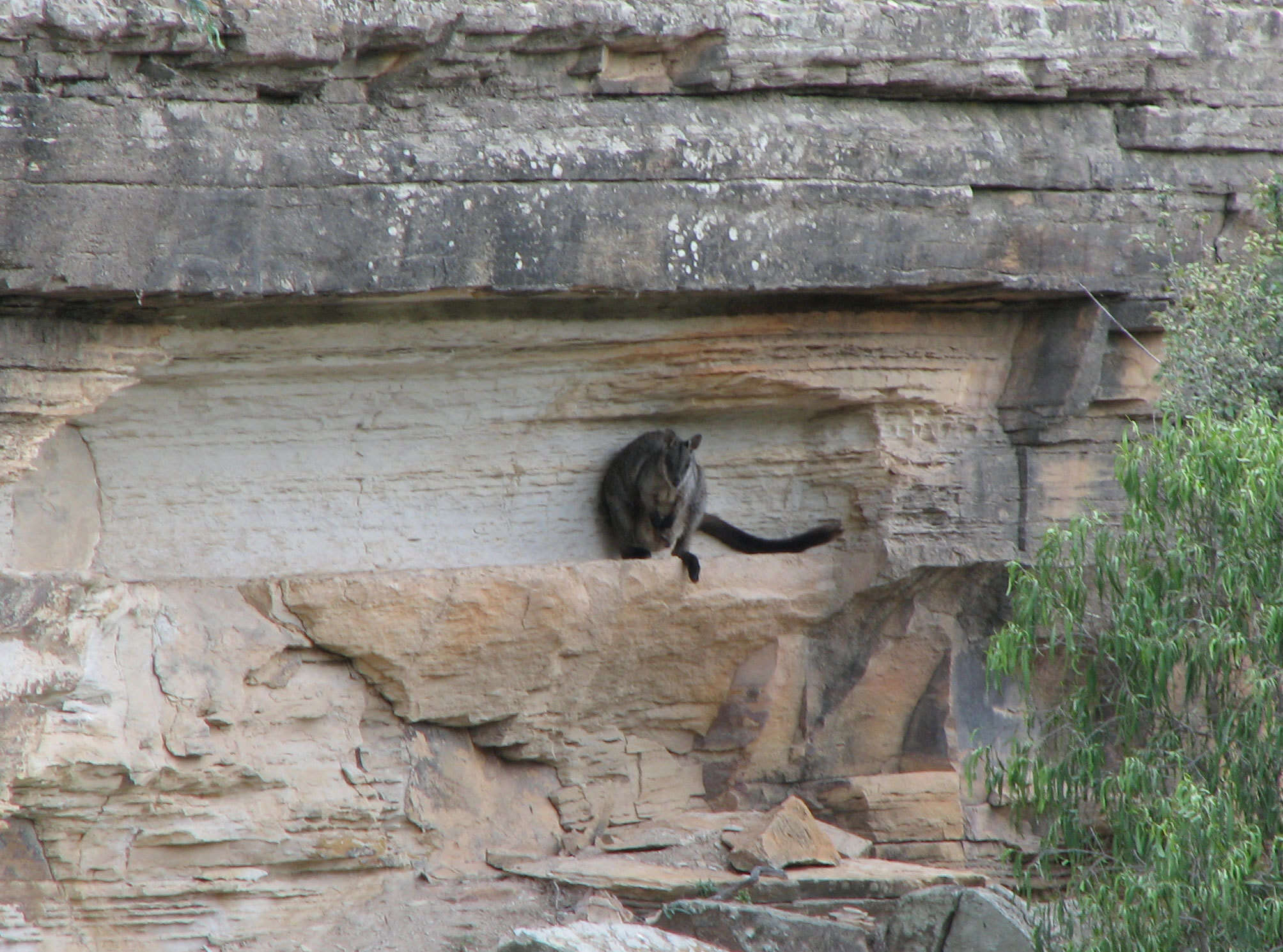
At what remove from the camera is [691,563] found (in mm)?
7883

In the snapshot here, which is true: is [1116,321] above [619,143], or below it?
below

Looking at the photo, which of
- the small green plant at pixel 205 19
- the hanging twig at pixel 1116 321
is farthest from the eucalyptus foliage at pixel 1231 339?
the small green plant at pixel 205 19

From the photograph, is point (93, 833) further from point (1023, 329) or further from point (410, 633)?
point (1023, 329)

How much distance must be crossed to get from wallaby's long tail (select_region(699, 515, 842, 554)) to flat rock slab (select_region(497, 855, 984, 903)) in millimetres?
1811

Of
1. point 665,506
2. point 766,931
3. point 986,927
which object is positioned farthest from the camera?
point 665,506

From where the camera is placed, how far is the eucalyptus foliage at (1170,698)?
16.7 ft

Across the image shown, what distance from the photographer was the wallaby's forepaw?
25.9ft

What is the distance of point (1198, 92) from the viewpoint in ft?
25.9

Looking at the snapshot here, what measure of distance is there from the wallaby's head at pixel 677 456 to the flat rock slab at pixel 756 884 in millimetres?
2053

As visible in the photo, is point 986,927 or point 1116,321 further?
point 1116,321

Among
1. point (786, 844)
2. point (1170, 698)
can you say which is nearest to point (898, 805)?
point (786, 844)

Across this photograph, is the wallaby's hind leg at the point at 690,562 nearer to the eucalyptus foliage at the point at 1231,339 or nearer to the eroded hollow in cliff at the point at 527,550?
the eroded hollow in cliff at the point at 527,550

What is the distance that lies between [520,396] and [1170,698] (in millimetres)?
3589

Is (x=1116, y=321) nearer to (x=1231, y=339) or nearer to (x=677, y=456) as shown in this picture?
(x=1231, y=339)
